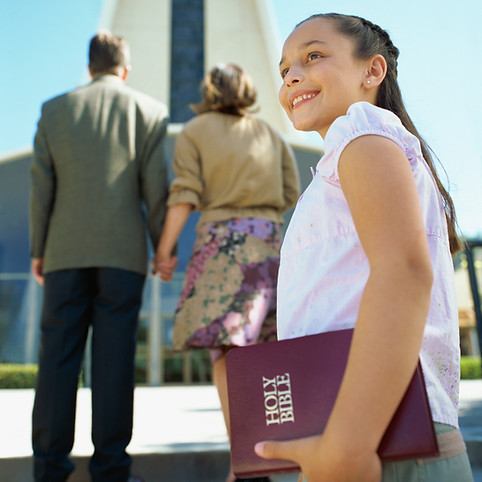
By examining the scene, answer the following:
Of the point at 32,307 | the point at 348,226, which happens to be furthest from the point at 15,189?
the point at 348,226

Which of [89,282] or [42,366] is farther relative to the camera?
[89,282]

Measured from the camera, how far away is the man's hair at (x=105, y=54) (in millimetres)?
2527

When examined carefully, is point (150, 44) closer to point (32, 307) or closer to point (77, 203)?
point (32, 307)

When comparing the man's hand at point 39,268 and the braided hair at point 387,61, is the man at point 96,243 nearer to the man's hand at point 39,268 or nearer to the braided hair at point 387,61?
the man's hand at point 39,268

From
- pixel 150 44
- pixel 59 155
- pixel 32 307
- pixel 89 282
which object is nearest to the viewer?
pixel 89 282

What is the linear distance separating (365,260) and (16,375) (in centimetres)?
1090

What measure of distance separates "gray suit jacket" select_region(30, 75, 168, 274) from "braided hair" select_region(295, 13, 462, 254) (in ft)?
4.66

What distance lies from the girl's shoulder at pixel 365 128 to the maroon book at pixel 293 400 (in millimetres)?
270

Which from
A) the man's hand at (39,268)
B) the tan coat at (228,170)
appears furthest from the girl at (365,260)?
the man's hand at (39,268)

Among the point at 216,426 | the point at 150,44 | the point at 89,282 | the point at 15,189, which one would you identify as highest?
the point at 150,44

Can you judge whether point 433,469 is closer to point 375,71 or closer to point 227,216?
point 375,71

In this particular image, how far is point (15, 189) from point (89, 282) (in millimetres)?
9848

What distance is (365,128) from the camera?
2.33 ft

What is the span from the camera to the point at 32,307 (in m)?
10.9
